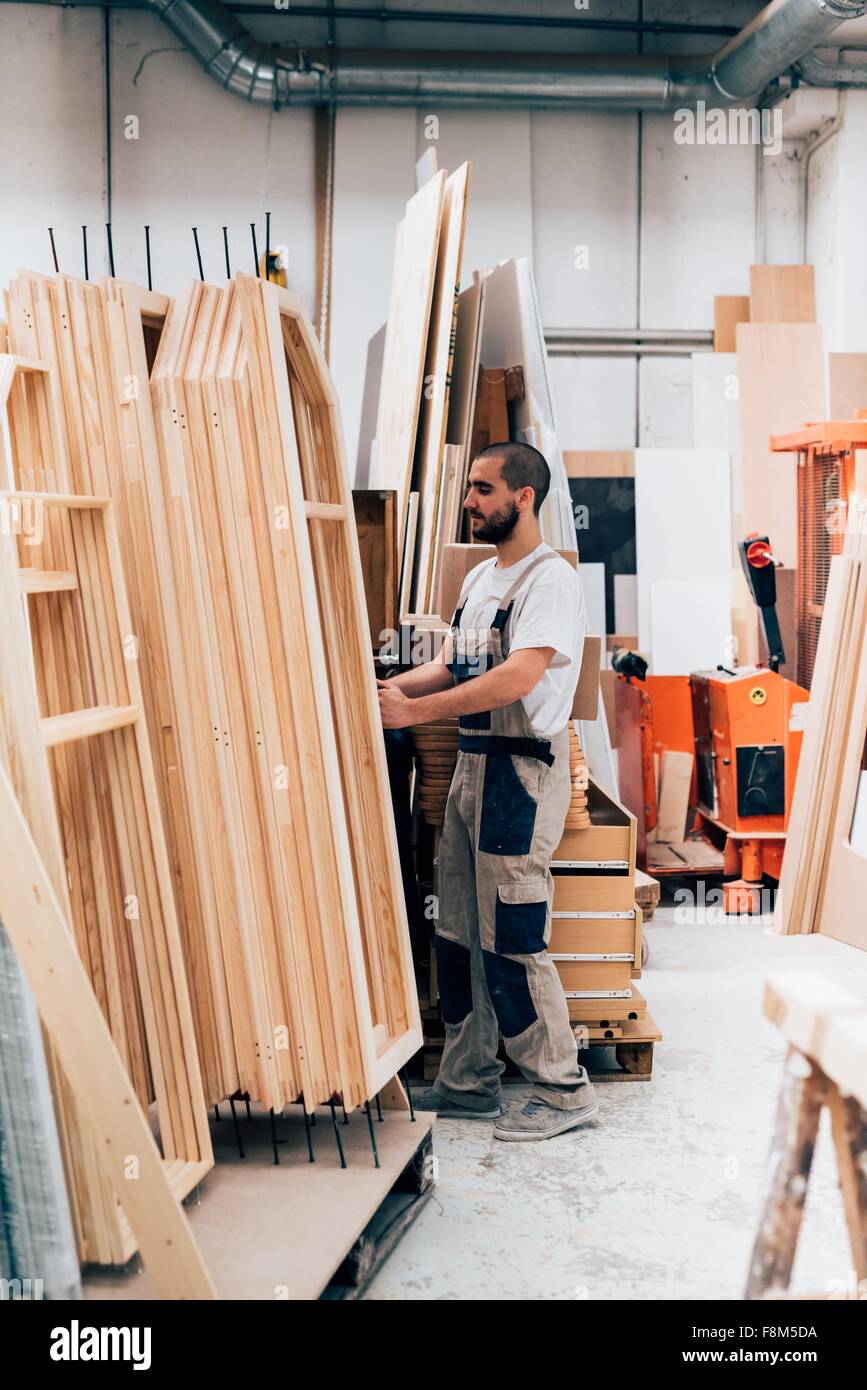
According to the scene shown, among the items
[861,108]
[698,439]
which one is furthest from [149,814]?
[861,108]

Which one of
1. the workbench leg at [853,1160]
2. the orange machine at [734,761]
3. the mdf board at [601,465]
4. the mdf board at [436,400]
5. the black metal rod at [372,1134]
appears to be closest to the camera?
the workbench leg at [853,1160]

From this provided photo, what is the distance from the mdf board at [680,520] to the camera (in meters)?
7.58

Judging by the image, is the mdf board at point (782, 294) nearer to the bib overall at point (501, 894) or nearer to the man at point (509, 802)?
the man at point (509, 802)

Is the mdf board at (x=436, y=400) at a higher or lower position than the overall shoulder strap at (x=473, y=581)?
higher

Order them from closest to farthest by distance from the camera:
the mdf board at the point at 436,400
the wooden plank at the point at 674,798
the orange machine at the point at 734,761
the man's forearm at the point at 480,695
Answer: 1. the man's forearm at the point at 480,695
2. the mdf board at the point at 436,400
3. the orange machine at the point at 734,761
4. the wooden plank at the point at 674,798

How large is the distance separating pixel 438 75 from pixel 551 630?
16.6ft

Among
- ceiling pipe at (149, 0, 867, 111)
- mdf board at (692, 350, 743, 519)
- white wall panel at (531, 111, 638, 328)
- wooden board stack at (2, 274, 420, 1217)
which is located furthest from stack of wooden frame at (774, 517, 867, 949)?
A: ceiling pipe at (149, 0, 867, 111)

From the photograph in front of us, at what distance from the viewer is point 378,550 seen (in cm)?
404

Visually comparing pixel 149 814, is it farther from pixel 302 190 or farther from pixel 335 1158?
pixel 302 190

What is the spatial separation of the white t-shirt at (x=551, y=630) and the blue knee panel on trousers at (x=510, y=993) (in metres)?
0.67

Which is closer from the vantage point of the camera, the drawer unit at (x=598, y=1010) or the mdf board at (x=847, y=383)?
the drawer unit at (x=598, y=1010)

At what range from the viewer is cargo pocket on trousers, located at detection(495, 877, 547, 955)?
3490 mm

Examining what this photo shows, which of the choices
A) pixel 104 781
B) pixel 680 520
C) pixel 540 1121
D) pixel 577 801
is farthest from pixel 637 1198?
pixel 680 520

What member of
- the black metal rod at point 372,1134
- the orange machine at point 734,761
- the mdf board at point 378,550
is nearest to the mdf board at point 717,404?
the orange machine at point 734,761
